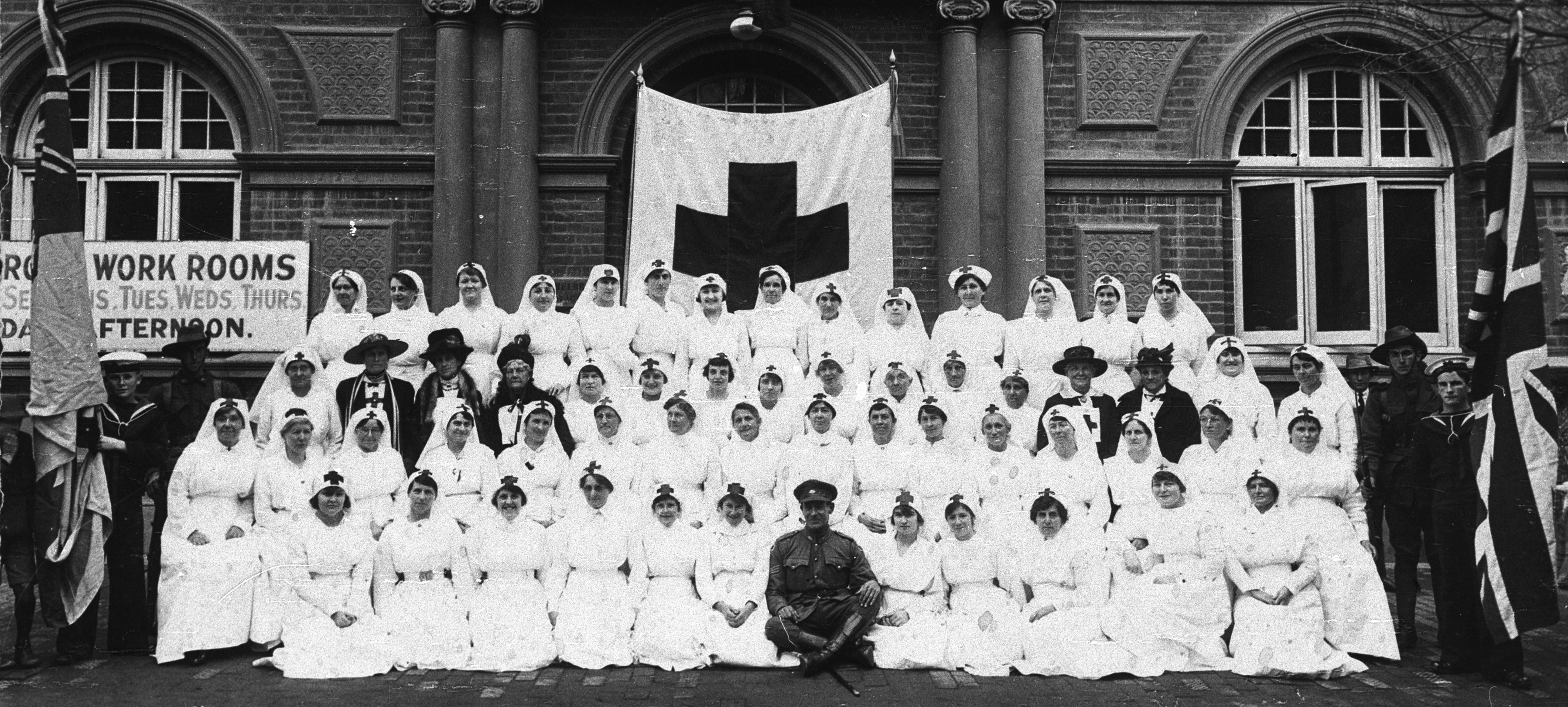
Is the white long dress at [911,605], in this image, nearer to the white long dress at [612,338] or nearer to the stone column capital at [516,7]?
the white long dress at [612,338]

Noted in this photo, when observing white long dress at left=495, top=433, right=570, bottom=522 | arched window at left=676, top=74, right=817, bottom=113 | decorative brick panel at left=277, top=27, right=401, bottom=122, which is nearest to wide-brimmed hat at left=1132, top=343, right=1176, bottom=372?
white long dress at left=495, top=433, right=570, bottom=522

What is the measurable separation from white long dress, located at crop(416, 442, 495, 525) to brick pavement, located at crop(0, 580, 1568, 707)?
4.49ft

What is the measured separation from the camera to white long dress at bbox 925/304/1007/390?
1029 cm

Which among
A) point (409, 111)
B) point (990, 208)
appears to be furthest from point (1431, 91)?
point (409, 111)

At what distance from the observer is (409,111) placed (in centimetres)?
1249

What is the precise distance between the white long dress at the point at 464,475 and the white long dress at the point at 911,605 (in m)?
2.52

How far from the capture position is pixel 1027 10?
1245 centimetres

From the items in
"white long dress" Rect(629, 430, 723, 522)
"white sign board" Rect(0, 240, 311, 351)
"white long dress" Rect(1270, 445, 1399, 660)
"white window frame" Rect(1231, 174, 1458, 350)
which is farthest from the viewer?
"white window frame" Rect(1231, 174, 1458, 350)

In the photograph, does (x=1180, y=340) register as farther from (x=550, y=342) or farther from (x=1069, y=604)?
(x=550, y=342)

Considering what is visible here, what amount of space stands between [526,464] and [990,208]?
5.46 m

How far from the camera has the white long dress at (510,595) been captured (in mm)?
7738

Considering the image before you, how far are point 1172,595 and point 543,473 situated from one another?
404 centimetres

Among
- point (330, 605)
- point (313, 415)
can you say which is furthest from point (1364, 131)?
point (330, 605)

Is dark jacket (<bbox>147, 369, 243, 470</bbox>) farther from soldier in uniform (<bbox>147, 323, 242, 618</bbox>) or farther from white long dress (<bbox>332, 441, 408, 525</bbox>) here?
white long dress (<bbox>332, 441, 408, 525</bbox>)
